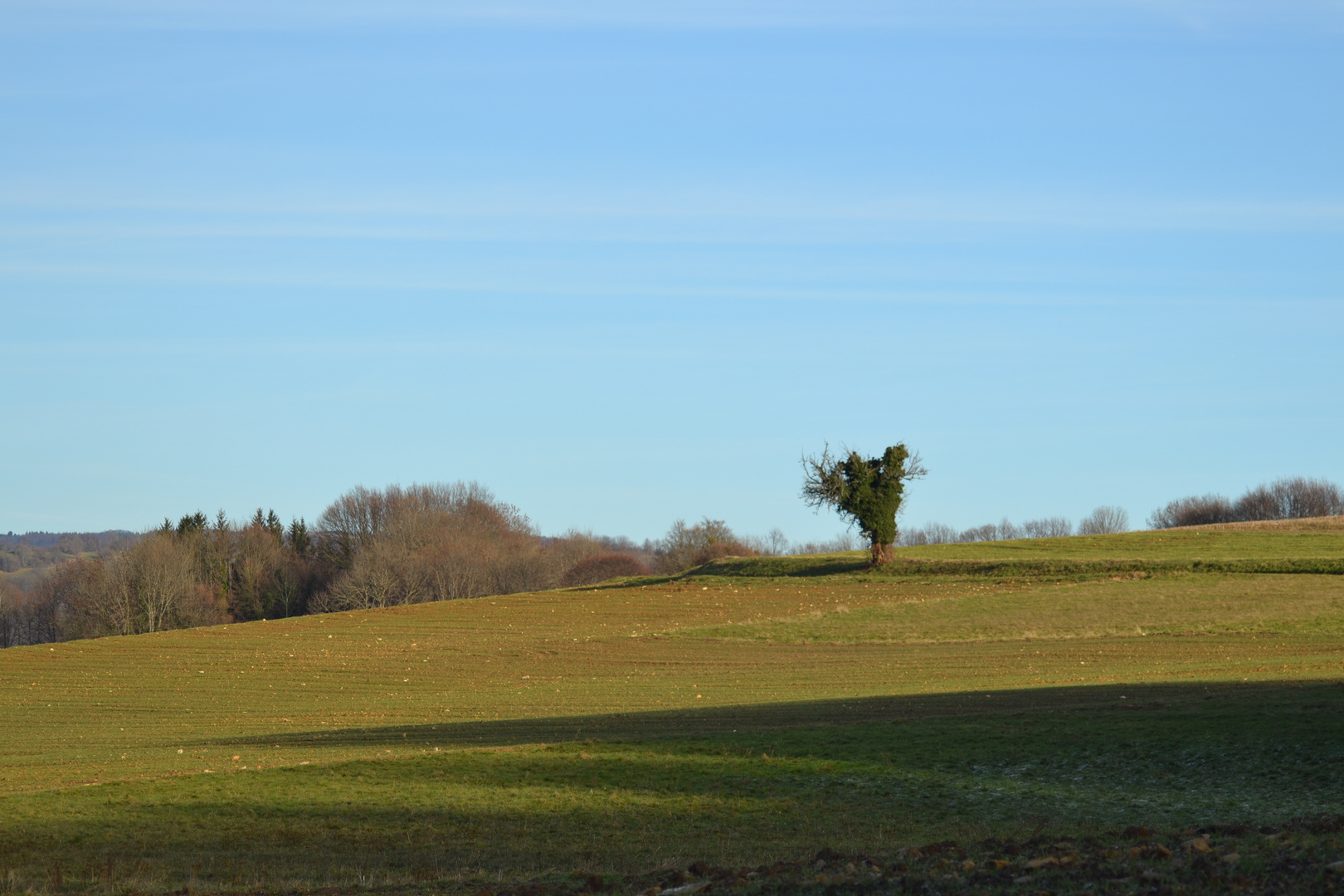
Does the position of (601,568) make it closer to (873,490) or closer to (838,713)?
(873,490)

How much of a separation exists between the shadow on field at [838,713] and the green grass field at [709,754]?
5.9 inches

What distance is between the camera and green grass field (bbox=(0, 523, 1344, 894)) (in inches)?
522

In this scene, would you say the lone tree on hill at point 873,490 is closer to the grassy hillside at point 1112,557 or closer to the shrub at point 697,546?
the grassy hillside at point 1112,557

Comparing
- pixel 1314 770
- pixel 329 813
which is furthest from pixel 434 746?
pixel 1314 770

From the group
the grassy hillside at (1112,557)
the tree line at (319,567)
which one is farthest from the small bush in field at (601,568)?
the grassy hillside at (1112,557)

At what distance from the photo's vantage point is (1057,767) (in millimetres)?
18547

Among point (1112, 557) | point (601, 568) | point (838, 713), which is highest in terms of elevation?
point (1112, 557)

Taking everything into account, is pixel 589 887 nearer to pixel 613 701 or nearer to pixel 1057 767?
pixel 1057 767

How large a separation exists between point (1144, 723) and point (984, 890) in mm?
12150

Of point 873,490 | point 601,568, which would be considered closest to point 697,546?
point 601,568

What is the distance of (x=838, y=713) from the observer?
25.3 metres

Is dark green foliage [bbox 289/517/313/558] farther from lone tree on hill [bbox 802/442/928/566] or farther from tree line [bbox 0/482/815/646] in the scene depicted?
lone tree on hill [bbox 802/442/928/566]

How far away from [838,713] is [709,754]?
212 inches

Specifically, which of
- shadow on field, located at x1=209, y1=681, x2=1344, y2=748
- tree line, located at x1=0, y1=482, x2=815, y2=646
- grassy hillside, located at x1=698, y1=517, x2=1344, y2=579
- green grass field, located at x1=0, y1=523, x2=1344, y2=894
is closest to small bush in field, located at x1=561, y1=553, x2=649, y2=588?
tree line, located at x1=0, y1=482, x2=815, y2=646
